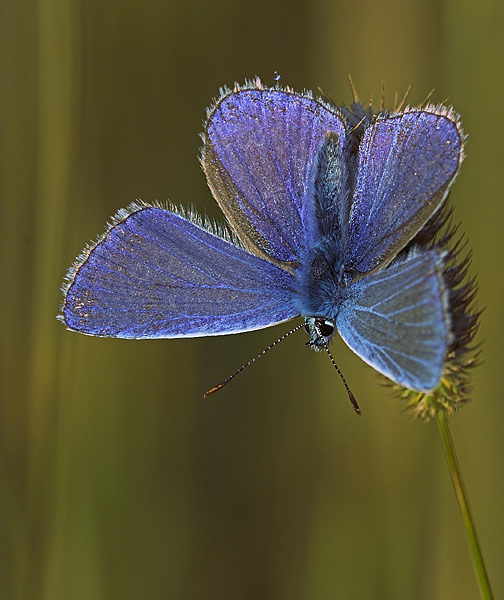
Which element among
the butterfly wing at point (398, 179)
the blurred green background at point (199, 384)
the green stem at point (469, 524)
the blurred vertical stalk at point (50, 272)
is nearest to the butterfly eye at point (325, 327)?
the butterfly wing at point (398, 179)

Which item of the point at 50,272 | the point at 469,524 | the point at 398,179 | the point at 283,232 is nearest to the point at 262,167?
the point at 283,232

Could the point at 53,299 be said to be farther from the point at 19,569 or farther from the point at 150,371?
the point at 19,569

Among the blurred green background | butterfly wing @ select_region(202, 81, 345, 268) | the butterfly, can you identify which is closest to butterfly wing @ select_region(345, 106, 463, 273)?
the butterfly

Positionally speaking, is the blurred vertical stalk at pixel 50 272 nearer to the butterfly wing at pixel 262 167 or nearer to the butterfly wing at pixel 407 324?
Answer: the butterfly wing at pixel 262 167

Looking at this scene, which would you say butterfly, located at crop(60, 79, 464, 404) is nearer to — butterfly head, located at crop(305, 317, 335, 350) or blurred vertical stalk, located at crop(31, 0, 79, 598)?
butterfly head, located at crop(305, 317, 335, 350)

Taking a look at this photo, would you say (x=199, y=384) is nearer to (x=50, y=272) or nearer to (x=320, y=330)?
(x=50, y=272)
